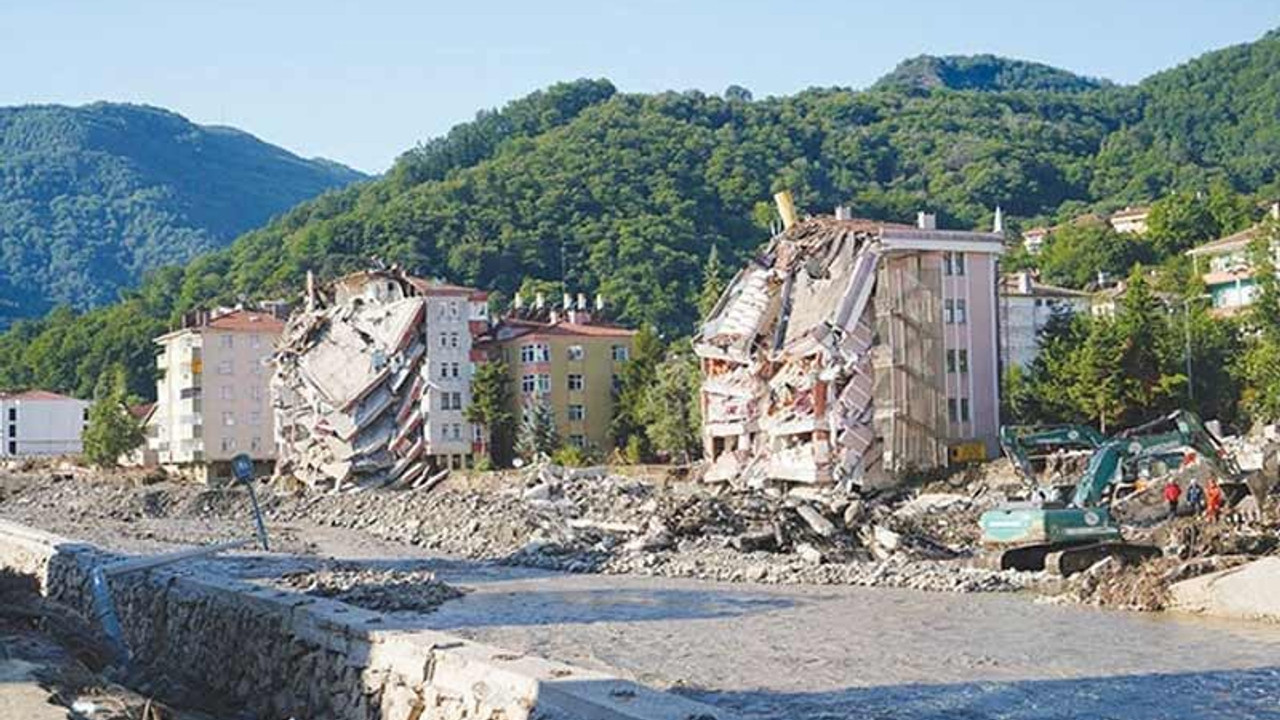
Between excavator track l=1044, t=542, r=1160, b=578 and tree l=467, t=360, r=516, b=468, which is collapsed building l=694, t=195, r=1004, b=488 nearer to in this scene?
tree l=467, t=360, r=516, b=468

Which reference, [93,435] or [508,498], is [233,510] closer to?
[508,498]

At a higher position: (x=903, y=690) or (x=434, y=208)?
(x=434, y=208)

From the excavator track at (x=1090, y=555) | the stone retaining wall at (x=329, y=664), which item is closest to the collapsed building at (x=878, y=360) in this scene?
the excavator track at (x=1090, y=555)

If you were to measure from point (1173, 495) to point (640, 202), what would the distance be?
117 m

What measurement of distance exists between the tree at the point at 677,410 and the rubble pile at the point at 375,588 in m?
43.9

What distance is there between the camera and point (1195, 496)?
38.4 m

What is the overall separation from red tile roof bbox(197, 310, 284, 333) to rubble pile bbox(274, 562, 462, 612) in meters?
74.8

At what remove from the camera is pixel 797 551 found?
37.0m

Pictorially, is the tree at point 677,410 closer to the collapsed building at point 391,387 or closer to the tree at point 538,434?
the tree at point 538,434

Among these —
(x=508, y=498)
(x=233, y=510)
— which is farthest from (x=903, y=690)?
(x=233, y=510)

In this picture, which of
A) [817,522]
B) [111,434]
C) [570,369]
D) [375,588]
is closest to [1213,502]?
[817,522]

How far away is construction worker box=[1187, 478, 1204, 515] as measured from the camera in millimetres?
37906

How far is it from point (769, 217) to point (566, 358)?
59504mm

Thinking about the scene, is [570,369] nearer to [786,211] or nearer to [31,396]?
[786,211]
